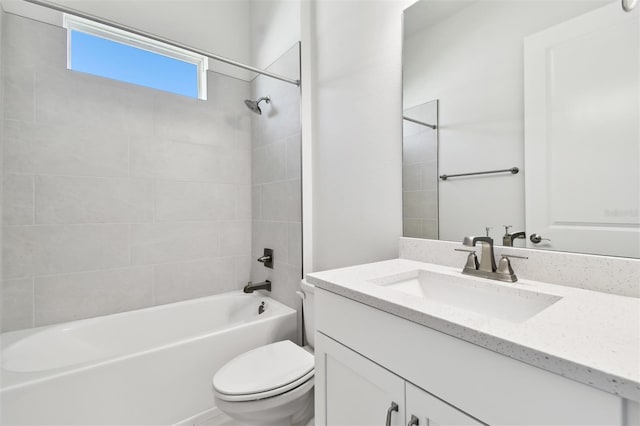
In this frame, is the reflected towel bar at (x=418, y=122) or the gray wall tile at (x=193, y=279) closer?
the reflected towel bar at (x=418, y=122)

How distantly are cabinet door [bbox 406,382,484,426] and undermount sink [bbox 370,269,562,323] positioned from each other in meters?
0.28

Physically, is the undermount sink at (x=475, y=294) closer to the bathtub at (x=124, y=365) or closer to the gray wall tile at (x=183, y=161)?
the bathtub at (x=124, y=365)

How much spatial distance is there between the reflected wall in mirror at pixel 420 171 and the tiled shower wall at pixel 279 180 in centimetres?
79

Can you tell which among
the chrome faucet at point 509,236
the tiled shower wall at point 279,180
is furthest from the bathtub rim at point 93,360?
the chrome faucet at point 509,236

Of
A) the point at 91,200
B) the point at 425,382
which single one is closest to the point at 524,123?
the point at 425,382

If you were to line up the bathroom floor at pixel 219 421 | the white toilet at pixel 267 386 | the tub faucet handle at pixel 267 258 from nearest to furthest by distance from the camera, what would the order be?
the white toilet at pixel 267 386
the bathroom floor at pixel 219 421
the tub faucet handle at pixel 267 258

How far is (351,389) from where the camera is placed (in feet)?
2.72

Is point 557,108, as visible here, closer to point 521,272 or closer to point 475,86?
point 475,86

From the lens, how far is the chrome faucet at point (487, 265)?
905 mm

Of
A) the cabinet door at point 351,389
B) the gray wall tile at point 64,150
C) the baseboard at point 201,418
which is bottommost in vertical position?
the baseboard at point 201,418

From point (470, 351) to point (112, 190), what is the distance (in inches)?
83.1

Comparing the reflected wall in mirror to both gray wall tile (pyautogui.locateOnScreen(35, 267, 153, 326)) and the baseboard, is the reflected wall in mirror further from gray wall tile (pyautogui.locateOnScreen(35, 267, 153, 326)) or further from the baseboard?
gray wall tile (pyautogui.locateOnScreen(35, 267, 153, 326))

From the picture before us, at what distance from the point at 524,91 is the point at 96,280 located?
239cm

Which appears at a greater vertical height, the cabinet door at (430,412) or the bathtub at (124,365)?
the cabinet door at (430,412)
